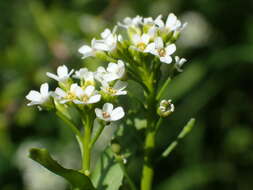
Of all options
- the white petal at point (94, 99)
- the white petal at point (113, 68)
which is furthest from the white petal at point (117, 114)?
the white petal at point (113, 68)

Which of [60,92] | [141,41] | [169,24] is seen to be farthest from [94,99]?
[169,24]

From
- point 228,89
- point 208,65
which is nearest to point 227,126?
point 228,89

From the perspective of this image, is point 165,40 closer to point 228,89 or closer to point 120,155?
point 120,155

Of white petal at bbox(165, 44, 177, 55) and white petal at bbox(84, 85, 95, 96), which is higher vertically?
white petal at bbox(165, 44, 177, 55)

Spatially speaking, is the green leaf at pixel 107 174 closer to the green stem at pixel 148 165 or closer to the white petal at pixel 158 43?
the green stem at pixel 148 165

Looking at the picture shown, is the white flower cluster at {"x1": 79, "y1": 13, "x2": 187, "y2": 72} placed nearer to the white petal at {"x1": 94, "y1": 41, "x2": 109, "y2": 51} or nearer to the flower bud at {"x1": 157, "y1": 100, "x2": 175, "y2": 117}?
the white petal at {"x1": 94, "y1": 41, "x2": 109, "y2": 51}

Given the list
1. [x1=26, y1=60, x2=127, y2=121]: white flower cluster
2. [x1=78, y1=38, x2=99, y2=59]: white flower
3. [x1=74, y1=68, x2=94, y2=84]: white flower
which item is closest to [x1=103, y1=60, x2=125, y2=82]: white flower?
[x1=26, y1=60, x2=127, y2=121]: white flower cluster

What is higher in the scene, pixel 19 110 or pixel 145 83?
pixel 145 83
